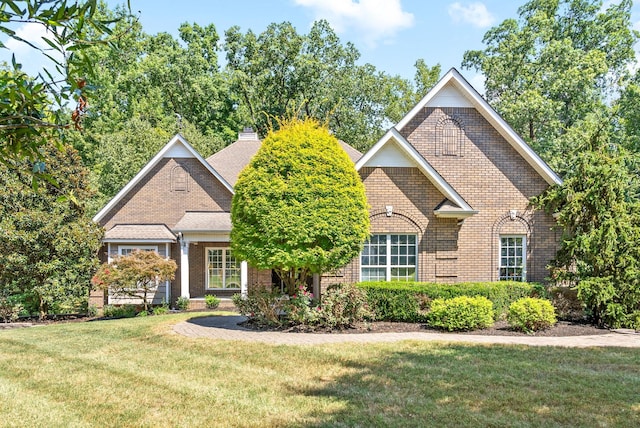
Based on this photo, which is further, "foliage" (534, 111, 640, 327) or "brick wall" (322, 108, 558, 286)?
"brick wall" (322, 108, 558, 286)

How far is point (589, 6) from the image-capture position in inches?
1186

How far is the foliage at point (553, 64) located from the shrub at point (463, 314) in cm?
1525

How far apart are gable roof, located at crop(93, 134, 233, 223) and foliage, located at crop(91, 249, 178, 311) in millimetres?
2918

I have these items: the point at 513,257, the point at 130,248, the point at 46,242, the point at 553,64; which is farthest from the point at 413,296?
the point at 553,64

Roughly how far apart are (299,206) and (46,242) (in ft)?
33.9

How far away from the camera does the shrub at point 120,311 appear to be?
1777 cm

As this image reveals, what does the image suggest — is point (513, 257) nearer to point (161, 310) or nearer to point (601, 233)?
point (601, 233)

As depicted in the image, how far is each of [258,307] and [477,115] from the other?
9.23 meters

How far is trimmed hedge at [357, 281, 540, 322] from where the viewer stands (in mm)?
12969

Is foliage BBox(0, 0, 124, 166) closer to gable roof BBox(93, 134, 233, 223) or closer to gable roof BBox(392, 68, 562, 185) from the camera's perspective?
gable roof BBox(392, 68, 562, 185)

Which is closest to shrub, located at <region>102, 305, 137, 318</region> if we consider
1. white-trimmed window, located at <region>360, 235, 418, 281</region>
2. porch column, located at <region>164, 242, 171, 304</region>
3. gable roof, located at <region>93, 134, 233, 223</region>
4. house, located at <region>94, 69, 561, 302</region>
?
porch column, located at <region>164, 242, 171, 304</region>

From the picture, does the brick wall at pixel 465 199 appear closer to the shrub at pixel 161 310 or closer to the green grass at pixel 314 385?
the green grass at pixel 314 385

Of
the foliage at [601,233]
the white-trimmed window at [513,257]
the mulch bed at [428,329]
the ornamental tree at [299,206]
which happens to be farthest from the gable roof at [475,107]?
the mulch bed at [428,329]

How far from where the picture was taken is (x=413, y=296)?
13.0 metres
